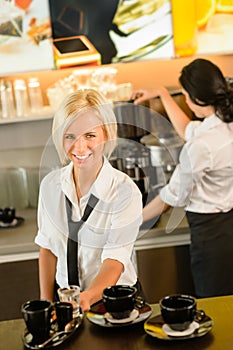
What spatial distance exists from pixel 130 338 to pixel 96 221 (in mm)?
524

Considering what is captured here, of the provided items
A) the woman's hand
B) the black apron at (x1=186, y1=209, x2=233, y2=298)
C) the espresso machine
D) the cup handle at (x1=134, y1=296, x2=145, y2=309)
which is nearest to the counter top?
the black apron at (x1=186, y1=209, x2=233, y2=298)

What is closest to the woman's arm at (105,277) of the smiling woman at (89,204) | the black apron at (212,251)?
the smiling woman at (89,204)

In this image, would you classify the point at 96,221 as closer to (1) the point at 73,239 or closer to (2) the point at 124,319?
(1) the point at 73,239

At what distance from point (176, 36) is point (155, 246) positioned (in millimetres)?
949

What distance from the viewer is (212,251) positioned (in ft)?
9.87

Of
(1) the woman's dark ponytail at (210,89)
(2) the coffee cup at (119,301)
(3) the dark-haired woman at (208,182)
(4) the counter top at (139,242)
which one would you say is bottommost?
(4) the counter top at (139,242)

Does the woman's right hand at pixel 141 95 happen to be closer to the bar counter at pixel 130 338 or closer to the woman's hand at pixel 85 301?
the woman's hand at pixel 85 301

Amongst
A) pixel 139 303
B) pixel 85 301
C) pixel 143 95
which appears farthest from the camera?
pixel 143 95

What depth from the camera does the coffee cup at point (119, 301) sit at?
1.71m

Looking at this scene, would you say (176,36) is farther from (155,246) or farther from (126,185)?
(126,185)

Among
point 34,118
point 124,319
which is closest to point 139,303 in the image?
point 124,319

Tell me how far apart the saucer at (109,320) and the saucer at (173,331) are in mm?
35

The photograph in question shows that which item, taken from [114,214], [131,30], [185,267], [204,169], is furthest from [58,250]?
[131,30]

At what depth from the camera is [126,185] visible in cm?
214
